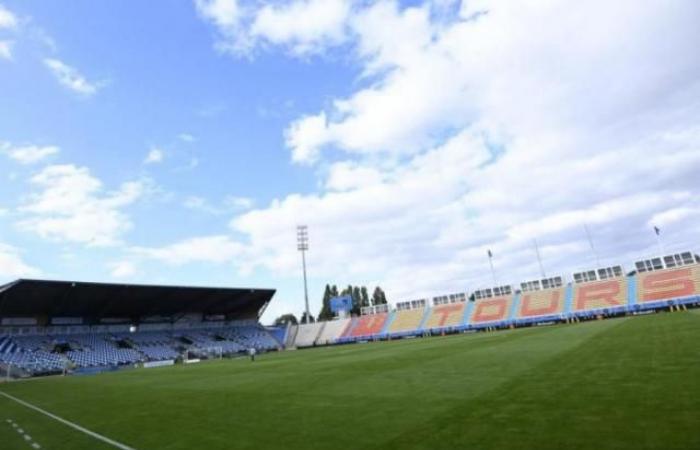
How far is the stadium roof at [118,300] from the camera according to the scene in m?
53.4

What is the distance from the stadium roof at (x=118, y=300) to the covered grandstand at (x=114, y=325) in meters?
0.10

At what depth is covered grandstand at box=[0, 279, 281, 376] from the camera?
52.8 m

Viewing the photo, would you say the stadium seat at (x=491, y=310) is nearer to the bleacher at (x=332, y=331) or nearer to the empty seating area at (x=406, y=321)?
the empty seating area at (x=406, y=321)

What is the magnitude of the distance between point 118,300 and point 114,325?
24.0 ft

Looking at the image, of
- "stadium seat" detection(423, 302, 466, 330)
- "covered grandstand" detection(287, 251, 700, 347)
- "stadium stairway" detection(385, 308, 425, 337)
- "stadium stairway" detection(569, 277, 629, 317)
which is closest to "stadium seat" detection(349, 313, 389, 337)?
"covered grandstand" detection(287, 251, 700, 347)

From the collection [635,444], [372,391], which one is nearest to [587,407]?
[635,444]

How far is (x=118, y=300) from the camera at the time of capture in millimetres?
62156

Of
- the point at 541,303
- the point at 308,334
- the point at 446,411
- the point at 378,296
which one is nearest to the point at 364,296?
the point at 378,296

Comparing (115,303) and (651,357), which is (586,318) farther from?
(115,303)

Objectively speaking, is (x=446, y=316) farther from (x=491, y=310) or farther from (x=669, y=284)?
(x=669, y=284)

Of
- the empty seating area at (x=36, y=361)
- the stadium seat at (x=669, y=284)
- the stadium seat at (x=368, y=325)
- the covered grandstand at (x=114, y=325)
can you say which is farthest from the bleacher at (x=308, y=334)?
the stadium seat at (x=669, y=284)

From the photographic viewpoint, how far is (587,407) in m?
7.96

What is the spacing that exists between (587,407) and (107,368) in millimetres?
58046

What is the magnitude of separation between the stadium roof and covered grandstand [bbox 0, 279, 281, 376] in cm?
10
